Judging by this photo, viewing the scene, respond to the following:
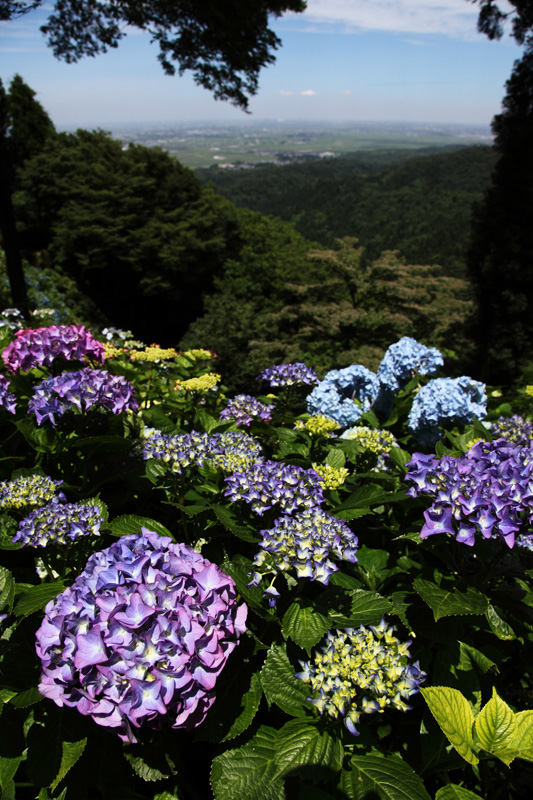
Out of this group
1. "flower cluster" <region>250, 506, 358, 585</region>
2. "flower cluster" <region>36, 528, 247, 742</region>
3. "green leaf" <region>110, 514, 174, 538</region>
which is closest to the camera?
"flower cluster" <region>36, 528, 247, 742</region>

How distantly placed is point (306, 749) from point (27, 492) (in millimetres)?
1107

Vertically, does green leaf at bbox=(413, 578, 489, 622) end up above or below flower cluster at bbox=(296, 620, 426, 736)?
above

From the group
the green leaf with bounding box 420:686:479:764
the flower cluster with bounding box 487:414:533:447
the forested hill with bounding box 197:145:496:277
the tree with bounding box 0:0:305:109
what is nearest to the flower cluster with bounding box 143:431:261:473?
the green leaf with bounding box 420:686:479:764

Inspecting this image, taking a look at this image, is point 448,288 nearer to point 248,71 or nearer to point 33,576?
point 248,71

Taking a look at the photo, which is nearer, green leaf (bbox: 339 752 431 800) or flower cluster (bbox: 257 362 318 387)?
green leaf (bbox: 339 752 431 800)

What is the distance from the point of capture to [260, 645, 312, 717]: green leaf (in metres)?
1.26

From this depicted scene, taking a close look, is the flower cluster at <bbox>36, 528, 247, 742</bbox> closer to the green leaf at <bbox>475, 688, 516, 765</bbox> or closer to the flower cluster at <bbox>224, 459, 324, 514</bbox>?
the flower cluster at <bbox>224, 459, 324, 514</bbox>

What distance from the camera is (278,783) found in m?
1.19

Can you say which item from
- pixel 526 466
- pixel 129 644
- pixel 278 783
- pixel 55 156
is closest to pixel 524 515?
pixel 526 466

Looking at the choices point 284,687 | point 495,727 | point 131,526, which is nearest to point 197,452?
point 131,526

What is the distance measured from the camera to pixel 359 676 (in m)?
1.15

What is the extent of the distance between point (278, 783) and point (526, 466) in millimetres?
1095

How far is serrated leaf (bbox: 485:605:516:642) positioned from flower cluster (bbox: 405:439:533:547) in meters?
0.32

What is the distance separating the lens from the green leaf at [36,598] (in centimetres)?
126
